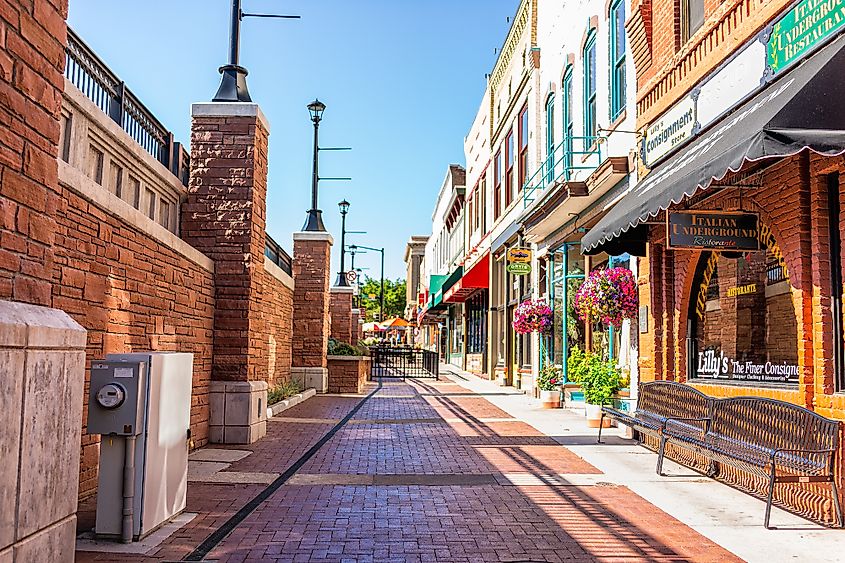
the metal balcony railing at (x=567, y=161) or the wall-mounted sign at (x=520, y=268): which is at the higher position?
the metal balcony railing at (x=567, y=161)

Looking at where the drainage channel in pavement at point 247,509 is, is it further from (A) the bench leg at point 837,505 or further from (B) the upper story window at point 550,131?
(B) the upper story window at point 550,131

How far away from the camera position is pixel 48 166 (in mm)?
4492

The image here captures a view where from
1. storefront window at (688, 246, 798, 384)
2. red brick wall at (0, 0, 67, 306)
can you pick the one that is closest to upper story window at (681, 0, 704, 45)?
storefront window at (688, 246, 798, 384)

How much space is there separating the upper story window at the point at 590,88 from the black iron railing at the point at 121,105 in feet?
26.2

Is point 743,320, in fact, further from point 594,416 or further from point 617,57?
point 617,57

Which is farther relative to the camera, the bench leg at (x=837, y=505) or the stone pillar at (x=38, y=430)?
the bench leg at (x=837, y=505)

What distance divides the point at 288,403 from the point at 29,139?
1349 centimetres

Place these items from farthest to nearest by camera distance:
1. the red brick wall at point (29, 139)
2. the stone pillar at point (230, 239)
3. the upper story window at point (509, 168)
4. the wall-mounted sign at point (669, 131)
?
1. the upper story window at point (509, 168)
2. the stone pillar at point (230, 239)
3. the wall-mounted sign at point (669, 131)
4. the red brick wall at point (29, 139)

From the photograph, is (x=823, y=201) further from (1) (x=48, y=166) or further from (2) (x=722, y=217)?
(1) (x=48, y=166)

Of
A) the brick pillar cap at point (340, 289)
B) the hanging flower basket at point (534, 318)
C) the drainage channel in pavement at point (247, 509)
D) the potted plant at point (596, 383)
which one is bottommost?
the drainage channel in pavement at point (247, 509)

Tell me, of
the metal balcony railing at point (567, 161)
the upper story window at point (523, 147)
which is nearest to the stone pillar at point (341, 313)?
the upper story window at point (523, 147)

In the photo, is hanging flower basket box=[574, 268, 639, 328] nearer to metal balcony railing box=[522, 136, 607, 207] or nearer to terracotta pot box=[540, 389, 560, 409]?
metal balcony railing box=[522, 136, 607, 207]

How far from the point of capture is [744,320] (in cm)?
933

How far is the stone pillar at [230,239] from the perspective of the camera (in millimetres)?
11414
